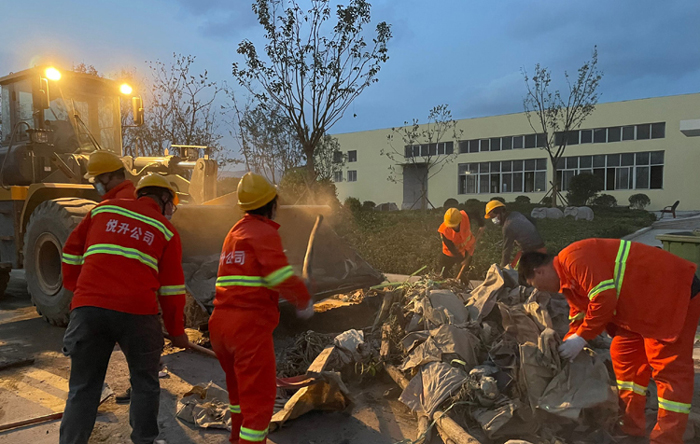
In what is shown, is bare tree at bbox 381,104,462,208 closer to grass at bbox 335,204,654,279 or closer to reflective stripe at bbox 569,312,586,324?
grass at bbox 335,204,654,279

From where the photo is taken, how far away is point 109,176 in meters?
3.35

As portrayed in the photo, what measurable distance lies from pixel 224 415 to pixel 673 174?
94.7 ft

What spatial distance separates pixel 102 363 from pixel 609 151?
98.1ft

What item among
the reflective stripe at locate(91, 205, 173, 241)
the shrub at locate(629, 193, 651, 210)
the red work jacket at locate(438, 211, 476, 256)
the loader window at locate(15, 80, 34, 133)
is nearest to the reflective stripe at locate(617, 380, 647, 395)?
the reflective stripe at locate(91, 205, 173, 241)

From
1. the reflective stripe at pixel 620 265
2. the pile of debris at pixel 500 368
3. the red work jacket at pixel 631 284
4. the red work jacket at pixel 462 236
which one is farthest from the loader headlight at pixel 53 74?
the reflective stripe at pixel 620 265

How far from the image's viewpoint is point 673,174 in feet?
84.2

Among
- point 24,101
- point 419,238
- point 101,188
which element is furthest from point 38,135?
point 419,238

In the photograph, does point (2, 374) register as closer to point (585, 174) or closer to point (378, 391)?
point (378, 391)

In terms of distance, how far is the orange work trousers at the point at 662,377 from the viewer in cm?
300

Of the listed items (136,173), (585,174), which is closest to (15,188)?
(136,173)

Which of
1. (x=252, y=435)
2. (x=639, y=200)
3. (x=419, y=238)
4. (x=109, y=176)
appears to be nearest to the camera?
(x=252, y=435)

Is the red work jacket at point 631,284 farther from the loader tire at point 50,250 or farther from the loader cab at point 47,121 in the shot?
the loader cab at point 47,121

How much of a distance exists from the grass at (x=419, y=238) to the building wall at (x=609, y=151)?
23.6 ft

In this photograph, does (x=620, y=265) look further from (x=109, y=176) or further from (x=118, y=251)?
(x=109, y=176)
